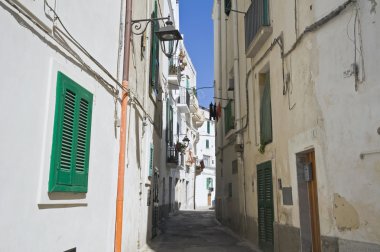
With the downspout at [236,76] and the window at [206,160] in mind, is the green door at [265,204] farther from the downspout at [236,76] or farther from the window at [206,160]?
the window at [206,160]

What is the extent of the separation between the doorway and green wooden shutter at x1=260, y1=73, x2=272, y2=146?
2.16 m

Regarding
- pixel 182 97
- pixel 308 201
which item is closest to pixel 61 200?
pixel 308 201

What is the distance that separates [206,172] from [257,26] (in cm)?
3590

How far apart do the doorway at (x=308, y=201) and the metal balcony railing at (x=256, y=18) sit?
3541 millimetres

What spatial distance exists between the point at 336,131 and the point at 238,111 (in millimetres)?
7184

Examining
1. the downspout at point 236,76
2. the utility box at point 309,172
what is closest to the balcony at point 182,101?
the downspout at point 236,76

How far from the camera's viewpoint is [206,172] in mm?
44906

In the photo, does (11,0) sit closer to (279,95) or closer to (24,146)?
(24,146)

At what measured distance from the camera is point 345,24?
19.4ft

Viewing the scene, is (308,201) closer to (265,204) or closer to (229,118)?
(265,204)

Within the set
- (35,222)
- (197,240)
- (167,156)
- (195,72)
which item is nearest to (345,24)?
(35,222)

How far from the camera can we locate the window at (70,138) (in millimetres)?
4660

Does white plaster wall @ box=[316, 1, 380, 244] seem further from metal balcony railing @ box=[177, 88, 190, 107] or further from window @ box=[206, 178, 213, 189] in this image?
window @ box=[206, 178, 213, 189]

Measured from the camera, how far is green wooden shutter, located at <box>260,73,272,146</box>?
984cm
